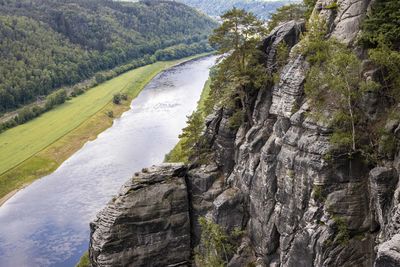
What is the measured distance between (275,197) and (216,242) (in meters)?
9.10

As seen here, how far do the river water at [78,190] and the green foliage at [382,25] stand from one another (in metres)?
57.8

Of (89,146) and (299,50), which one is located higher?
(299,50)

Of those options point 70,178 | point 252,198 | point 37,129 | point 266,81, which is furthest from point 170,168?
point 37,129

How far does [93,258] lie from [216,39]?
28.5 meters

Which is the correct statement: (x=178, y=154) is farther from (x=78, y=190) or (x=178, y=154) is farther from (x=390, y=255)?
(x=390, y=255)

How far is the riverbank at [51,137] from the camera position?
114m

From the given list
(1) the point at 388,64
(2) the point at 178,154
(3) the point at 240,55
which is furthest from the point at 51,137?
(1) the point at 388,64

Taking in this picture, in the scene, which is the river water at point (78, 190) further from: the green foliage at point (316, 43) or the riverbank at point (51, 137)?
the green foliage at point (316, 43)

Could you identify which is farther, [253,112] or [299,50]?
[253,112]

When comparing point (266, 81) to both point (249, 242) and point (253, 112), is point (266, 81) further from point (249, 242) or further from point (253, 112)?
point (249, 242)

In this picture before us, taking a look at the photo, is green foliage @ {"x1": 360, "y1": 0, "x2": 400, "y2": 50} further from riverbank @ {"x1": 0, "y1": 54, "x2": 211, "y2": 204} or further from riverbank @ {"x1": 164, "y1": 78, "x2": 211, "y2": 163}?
riverbank @ {"x1": 0, "y1": 54, "x2": 211, "y2": 204}

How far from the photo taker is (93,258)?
188ft

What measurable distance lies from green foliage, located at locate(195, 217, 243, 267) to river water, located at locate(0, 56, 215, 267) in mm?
33148

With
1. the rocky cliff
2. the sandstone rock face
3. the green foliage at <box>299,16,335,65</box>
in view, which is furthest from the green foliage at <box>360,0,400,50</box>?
the sandstone rock face
